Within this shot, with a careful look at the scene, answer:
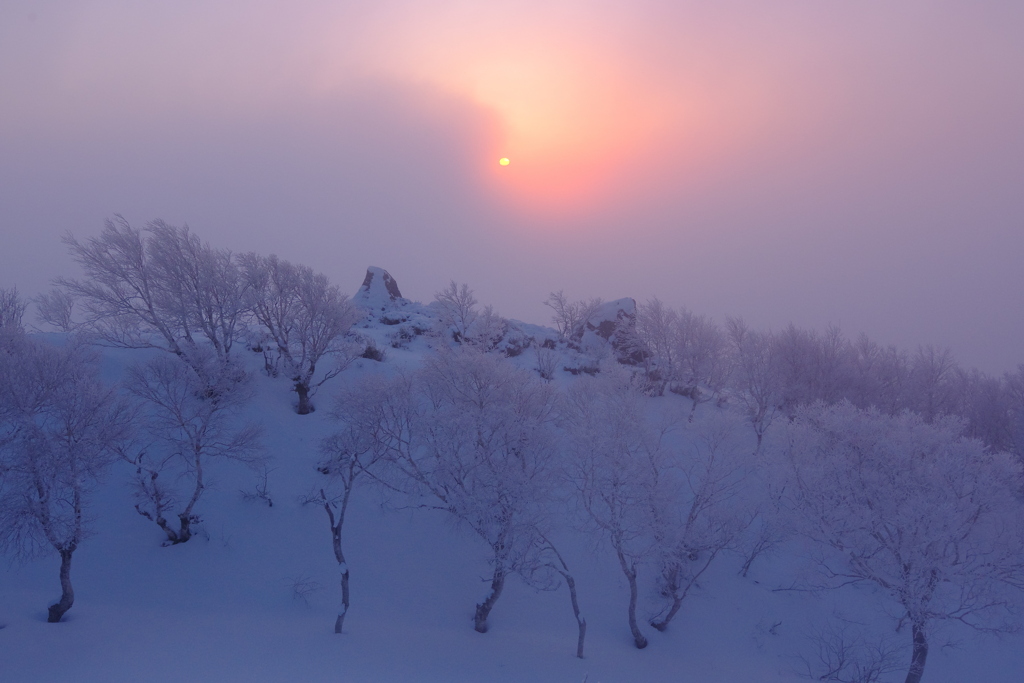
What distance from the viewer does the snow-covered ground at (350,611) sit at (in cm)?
1308

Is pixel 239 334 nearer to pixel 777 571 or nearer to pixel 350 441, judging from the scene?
pixel 350 441

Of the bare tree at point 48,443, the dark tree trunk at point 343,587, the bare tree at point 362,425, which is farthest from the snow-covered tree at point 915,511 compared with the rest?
the bare tree at point 48,443

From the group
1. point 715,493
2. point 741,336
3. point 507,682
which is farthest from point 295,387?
point 741,336

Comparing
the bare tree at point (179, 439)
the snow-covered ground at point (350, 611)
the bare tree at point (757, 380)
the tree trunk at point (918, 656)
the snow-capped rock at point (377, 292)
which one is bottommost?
the snow-covered ground at point (350, 611)

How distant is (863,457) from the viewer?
51.7 feet

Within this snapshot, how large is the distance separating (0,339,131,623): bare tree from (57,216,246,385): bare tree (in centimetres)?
658

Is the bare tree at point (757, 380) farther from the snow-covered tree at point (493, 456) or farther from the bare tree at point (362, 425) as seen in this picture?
the bare tree at point (362, 425)

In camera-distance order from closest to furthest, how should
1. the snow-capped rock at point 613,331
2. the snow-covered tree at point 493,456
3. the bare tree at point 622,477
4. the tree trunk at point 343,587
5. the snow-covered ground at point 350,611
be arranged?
the snow-covered ground at point 350,611 → the snow-covered tree at point 493,456 → the tree trunk at point 343,587 → the bare tree at point 622,477 → the snow-capped rock at point 613,331

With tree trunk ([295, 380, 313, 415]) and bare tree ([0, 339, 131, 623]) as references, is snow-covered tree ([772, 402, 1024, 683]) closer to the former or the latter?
tree trunk ([295, 380, 313, 415])

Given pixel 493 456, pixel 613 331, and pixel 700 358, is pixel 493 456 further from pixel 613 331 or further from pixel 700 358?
pixel 613 331

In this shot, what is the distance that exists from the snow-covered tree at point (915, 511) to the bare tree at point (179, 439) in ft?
56.8

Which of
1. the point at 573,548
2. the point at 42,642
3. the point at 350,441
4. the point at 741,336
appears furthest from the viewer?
the point at 741,336

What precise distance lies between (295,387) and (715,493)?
651 inches

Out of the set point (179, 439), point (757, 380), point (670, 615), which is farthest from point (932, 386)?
point (179, 439)
